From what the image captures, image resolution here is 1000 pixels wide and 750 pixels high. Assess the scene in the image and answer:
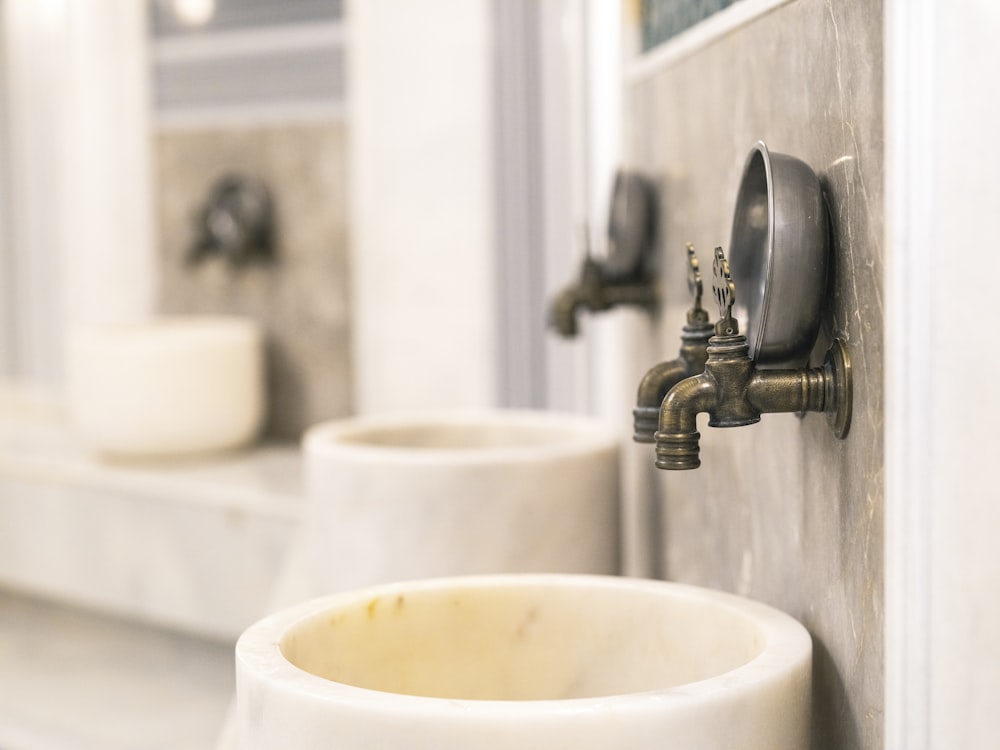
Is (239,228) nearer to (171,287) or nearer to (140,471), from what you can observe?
(171,287)

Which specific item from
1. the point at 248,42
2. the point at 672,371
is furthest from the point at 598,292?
the point at 248,42

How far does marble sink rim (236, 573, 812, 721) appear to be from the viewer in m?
0.62

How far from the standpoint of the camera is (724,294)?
0.75 metres

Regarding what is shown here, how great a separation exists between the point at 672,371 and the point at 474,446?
0.65m

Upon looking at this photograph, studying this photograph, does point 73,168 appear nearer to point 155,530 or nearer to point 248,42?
point 248,42

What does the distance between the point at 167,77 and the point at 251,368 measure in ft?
2.21

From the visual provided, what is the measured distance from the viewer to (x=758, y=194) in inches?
32.5

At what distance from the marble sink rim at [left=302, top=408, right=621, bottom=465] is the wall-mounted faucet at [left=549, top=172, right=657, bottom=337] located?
0.45 feet

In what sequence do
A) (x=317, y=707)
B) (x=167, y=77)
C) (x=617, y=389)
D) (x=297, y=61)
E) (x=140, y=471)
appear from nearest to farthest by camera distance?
(x=317, y=707), (x=617, y=389), (x=140, y=471), (x=297, y=61), (x=167, y=77)

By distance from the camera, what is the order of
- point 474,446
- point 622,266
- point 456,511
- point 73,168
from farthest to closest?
1. point 73,168
2. point 474,446
3. point 622,266
4. point 456,511

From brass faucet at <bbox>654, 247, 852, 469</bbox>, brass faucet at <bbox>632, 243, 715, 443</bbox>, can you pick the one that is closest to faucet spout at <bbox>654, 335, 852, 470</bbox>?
brass faucet at <bbox>654, 247, 852, 469</bbox>

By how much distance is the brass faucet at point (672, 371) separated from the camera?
86cm

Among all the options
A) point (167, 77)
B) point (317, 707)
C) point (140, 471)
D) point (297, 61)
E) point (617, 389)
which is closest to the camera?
point (317, 707)

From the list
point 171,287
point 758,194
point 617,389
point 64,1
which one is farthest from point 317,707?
point 64,1
